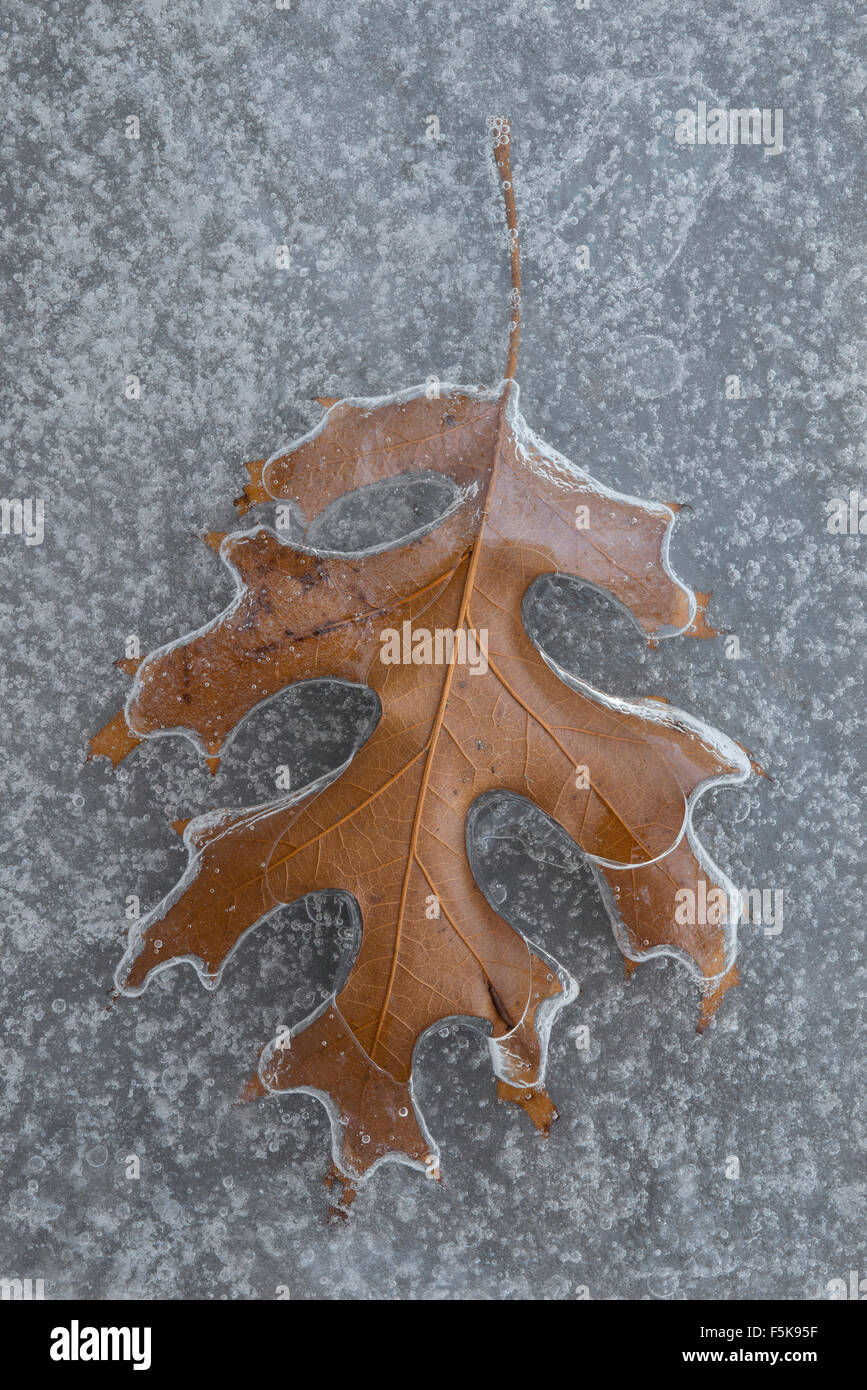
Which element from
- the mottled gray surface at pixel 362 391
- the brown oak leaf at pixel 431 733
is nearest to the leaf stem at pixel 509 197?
the mottled gray surface at pixel 362 391

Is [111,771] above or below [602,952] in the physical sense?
above

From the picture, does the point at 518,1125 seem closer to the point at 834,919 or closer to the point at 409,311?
the point at 834,919

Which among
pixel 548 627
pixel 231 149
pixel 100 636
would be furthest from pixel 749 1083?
pixel 231 149

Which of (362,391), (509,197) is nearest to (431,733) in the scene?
(362,391)

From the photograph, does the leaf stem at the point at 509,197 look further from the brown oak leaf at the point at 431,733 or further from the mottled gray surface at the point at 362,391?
the brown oak leaf at the point at 431,733

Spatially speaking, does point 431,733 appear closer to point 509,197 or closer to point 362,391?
point 362,391

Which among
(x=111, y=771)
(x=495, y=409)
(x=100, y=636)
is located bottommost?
(x=111, y=771)
